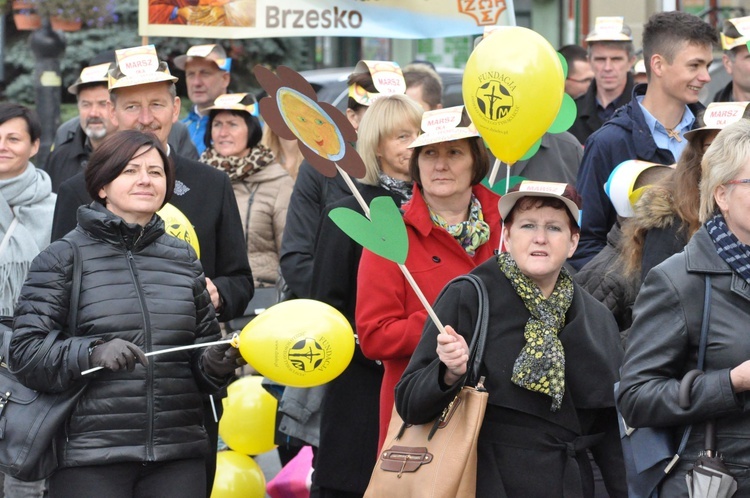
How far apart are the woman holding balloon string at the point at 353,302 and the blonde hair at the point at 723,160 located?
1.91 metres

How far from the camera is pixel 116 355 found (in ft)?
15.1

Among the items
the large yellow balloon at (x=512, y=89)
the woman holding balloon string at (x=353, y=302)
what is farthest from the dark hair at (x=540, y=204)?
the woman holding balloon string at (x=353, y=302)

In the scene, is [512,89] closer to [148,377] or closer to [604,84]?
[148,377]

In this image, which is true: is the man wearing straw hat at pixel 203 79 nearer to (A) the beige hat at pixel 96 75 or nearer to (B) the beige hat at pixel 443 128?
(A) the beige hat at pixel 96 75

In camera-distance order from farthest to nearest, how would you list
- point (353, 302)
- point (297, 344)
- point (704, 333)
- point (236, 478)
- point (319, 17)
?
point (319, 17) < point (236, 478) < point (353, 302) < point (297, 344) < point (704, 333)

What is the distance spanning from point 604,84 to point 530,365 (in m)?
5.53

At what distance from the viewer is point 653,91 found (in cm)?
661

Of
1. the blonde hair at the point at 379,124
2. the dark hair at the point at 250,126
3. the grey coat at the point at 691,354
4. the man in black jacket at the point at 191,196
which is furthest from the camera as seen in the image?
the dark hair at the point at 250,126

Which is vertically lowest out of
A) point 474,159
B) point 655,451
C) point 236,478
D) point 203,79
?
point 236,478

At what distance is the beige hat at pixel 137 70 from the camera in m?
6.16

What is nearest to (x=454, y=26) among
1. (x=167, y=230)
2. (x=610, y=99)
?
(x=610, y=99)

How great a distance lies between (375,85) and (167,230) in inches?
80.6

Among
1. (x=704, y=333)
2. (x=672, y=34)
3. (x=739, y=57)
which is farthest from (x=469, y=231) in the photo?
(x=739, y=57)

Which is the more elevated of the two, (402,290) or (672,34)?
(672,34)
